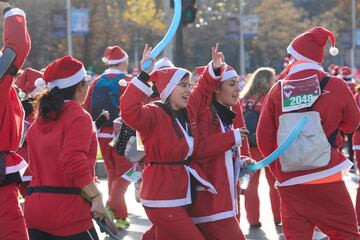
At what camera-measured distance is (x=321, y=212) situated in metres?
6.00

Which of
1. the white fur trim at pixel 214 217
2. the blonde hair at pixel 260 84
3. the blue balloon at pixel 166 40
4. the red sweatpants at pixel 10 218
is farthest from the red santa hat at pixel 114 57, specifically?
the red sweatpants at pixel 10 218

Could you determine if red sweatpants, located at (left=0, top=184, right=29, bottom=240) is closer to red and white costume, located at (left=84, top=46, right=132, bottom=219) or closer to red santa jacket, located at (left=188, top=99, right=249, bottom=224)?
red santa jacket, located at (left=188, top=99, right=249, bottom=224)

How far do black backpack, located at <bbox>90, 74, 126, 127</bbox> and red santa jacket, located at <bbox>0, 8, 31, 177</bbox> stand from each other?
4334 millimetres

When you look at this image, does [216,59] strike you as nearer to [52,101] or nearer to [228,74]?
[228,74]

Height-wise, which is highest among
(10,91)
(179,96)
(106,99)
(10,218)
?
(10,91)

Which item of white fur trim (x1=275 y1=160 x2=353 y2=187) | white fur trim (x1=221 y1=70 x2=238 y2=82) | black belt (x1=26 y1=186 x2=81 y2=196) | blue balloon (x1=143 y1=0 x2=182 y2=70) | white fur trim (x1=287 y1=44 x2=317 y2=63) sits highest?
blue balloon (x1=143 y1=0 x2=182 y2=70)

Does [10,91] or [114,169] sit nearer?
[10,91]

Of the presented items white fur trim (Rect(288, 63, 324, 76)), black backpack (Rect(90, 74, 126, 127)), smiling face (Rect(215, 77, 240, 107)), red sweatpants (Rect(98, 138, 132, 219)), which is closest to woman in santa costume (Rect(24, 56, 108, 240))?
smiling face (Rect(215, 77, 240, 107))

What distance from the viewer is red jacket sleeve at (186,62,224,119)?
5.94 m

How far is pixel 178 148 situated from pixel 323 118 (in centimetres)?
122

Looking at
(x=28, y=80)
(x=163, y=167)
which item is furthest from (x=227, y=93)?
(x=28, y=80)

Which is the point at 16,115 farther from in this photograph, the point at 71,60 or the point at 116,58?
the point at 116,58

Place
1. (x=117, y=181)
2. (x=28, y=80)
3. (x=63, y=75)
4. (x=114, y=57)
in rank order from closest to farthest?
(x=63, y=75) → (x=28, y=80) → (x=117, y=181) → (x=114, y=57)

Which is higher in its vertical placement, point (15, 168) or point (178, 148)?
point (15, 168)
